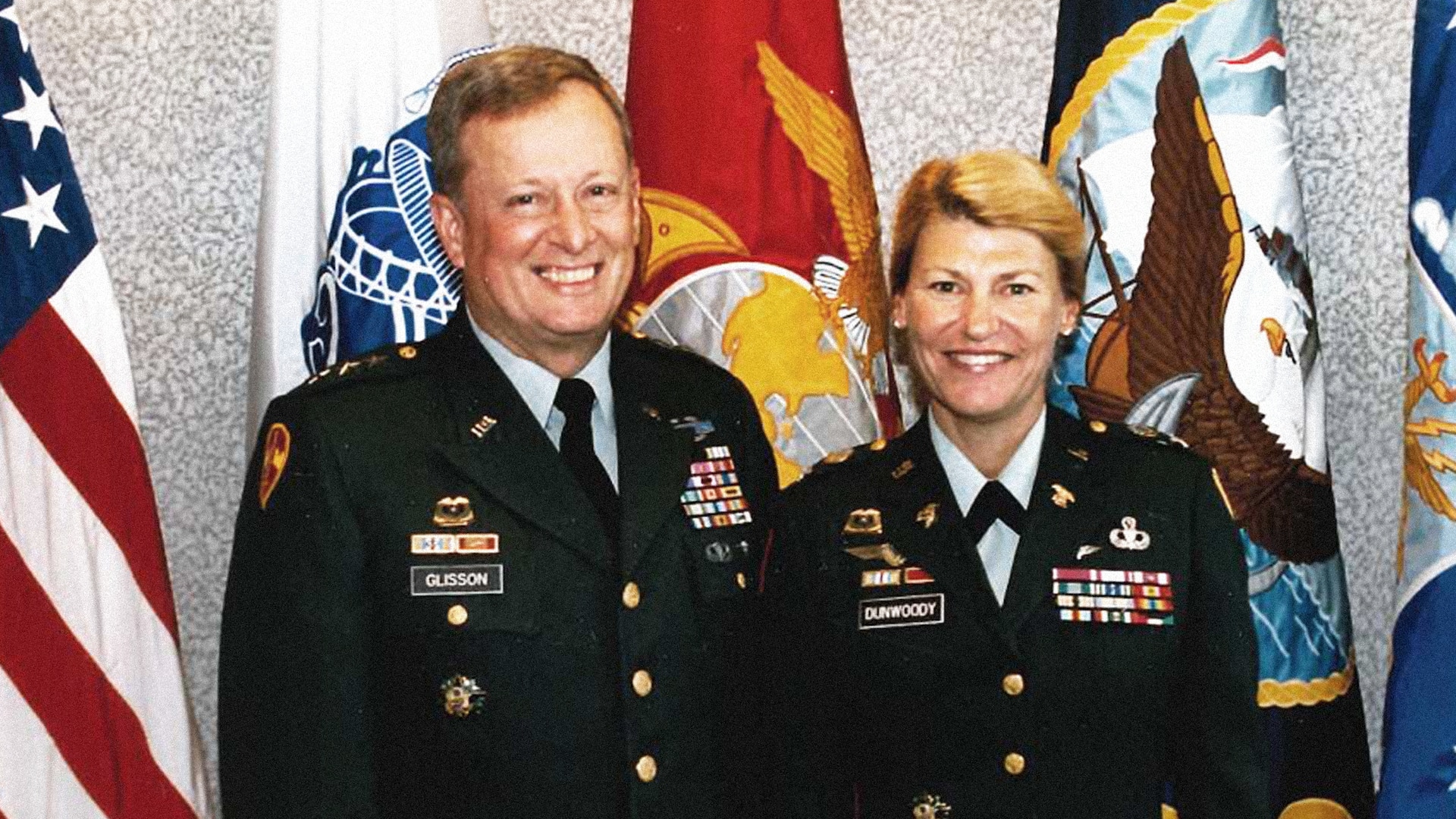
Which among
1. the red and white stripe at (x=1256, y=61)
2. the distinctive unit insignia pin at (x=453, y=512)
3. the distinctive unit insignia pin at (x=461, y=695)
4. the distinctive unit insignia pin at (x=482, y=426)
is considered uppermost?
the red and white stripe at (x=1256, y=61)

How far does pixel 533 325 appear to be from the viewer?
1533 millimetres

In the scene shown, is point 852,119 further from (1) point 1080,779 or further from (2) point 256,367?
(1) point 1080,779

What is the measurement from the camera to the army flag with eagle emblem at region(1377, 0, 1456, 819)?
192 centimetres

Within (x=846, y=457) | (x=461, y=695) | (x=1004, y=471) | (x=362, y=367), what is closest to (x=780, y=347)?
(x=846, y=457)

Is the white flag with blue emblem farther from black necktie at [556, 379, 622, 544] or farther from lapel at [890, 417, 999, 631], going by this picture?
lapel at [890, 417, 999, 631]

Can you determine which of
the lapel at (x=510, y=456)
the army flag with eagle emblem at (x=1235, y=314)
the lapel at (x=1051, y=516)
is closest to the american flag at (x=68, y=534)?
the lapel at (x=510, y=456)

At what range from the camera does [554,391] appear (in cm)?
158

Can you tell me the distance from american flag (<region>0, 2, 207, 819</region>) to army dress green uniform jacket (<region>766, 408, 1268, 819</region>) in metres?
0.82

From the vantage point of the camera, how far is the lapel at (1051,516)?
1.54m

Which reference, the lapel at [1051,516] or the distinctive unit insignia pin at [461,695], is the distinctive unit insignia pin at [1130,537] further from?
the distinctive unit insignia pin at [461,695]

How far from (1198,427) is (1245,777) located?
0.67 metres

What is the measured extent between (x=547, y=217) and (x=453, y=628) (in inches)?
14.6

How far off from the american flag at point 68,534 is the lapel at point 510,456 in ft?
2.03

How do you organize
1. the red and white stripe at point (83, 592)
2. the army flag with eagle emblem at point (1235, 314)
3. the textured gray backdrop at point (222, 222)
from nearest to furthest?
the red and white stripe at point (83, 592), the army flag with eagle emblem at point (1235, 314), the textured gray backdrop at point (222, 222)
